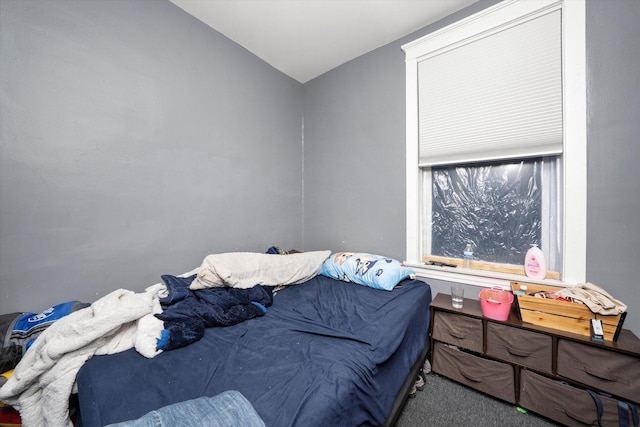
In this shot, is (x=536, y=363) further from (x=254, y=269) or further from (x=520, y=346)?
(x=254, y=269)

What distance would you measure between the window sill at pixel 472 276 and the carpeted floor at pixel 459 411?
2.39 ft

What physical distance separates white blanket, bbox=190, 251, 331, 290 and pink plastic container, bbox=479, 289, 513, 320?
1290mm

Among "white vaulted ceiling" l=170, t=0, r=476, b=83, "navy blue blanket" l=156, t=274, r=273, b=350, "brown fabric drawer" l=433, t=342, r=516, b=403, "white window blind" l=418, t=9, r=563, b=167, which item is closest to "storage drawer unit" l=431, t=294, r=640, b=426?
"brown fabric drawer" l=433, t=342, r=516, b=403

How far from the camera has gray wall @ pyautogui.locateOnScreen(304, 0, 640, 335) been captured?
4.41 ft

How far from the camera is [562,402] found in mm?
1279

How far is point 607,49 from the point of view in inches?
54.7

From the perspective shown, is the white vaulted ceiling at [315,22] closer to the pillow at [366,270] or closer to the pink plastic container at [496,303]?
the pillow at [366,270]

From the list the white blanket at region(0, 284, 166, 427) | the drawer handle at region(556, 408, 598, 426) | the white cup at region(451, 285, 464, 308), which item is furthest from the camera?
the white cup at region(451, 285, 464, 308)

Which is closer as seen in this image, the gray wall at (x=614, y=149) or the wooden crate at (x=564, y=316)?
the wooden crate at (x=564, y=316)

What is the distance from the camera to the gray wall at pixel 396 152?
1.34m

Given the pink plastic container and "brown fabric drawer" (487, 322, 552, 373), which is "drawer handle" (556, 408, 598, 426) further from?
the pink plastic container

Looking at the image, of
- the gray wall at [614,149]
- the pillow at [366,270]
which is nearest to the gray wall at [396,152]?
the gray wall at [614,149]

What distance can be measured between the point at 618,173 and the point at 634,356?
999 millimetres

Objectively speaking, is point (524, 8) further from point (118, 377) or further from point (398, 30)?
point (118, 377)
